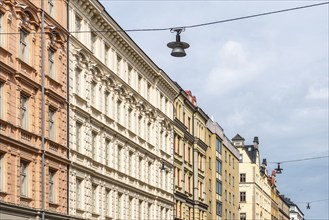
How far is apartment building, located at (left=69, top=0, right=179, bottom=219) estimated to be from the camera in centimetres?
4088

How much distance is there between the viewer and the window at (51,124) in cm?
3625

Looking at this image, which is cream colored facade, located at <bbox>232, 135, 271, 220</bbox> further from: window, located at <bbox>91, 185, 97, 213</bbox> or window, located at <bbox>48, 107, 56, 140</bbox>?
window, located at <bbox>48, 107, 56, 140</bbox>

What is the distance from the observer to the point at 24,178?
1318 inches

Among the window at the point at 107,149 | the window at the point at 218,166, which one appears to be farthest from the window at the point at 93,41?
the window at the point at 218,166

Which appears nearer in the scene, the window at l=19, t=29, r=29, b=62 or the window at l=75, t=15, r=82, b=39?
the window at l=19, t=29, r=29, b=62

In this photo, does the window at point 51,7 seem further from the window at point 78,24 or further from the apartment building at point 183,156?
the apartment building at point 183,156

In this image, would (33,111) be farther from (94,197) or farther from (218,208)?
(218,208)

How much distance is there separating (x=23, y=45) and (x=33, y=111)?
2.98m

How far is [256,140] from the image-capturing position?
131 meters

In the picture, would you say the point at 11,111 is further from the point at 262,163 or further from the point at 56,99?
the point at 262,163

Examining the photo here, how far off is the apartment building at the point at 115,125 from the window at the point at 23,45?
5.45 meters

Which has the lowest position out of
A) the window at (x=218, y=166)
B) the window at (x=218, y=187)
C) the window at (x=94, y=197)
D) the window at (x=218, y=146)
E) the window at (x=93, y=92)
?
the window at (x=94, y=197)

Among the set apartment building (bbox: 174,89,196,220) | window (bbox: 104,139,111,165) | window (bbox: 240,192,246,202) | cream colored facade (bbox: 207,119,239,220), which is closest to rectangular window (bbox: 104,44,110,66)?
window (bbox: 104,139,111,165)

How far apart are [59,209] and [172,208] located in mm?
25910
